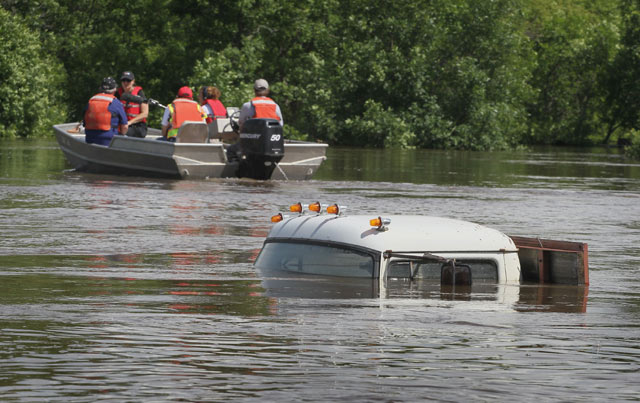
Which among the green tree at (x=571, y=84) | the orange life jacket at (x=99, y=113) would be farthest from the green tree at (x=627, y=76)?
the orange life jacket at (x=99, y=113)

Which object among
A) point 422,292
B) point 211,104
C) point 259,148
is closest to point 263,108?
point 259,148

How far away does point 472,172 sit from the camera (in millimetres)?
40344

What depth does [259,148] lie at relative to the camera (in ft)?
99.5

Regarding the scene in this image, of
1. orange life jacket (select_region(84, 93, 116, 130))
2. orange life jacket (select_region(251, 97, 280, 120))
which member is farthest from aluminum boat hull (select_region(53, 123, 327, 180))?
orange life jacket (select_region(251, 97, 280, 120))

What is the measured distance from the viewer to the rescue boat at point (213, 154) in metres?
30.1

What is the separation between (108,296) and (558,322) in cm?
357

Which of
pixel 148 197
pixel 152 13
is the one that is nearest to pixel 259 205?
pixel 148 197

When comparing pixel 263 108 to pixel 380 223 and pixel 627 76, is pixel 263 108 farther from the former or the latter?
pixel 627 76

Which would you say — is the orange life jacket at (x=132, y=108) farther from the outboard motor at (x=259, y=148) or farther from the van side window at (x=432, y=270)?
the van side window at (x=432, y=270)

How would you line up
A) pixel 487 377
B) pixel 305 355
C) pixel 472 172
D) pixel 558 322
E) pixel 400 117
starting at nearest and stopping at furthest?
pixel 487 377
pixel 305 355
pixel 558 322
pixel 472 172
pixel 400 117

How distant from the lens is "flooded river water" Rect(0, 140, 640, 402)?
757 centimetres

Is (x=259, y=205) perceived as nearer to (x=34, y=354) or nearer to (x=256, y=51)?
(x=34, y=354)

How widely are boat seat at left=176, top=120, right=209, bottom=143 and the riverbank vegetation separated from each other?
2941 cm

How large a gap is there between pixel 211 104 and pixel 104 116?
238 centimetres
